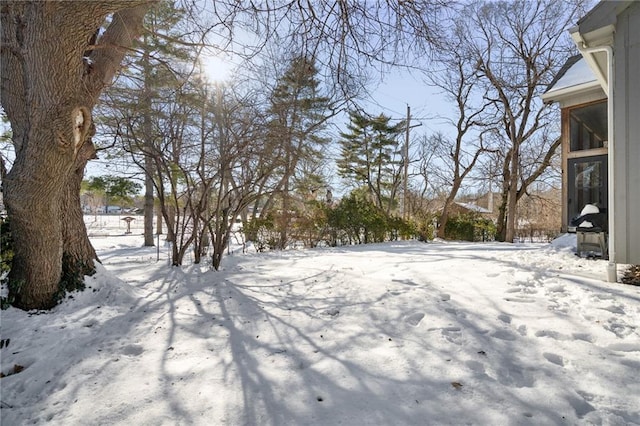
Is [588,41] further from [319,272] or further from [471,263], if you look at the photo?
[319,272]

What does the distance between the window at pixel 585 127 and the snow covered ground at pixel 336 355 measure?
157 inches

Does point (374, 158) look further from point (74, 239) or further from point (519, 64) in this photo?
point (74, 239)

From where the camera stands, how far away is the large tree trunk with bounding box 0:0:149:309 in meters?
2.59

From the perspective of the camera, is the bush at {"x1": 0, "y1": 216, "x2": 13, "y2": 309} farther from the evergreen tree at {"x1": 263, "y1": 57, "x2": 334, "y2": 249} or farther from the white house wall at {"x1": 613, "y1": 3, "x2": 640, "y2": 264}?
the white house wall at {"x1": 613, "y1": 3, "x2": 640, "y2": 264}

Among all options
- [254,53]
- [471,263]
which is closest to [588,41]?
[471,263]

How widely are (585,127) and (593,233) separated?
2748mm

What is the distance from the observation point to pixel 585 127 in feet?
21.7

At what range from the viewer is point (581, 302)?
2867 mm

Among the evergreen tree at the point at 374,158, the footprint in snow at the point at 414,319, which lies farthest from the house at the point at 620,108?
the evergreen tree at the point at 374,158

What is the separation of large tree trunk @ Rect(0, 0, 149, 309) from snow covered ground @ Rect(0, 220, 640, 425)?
40 centimetres

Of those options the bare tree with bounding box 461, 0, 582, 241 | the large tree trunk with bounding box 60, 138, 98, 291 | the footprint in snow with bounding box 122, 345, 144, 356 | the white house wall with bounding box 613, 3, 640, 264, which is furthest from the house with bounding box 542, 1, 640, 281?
the bare tree with bounding box 461, 0, 582, 241

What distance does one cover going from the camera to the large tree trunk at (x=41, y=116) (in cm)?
259

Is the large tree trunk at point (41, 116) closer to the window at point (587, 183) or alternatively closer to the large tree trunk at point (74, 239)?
the large tree trunk at point (74, 239)

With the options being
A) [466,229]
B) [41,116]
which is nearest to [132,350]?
[41,116]
